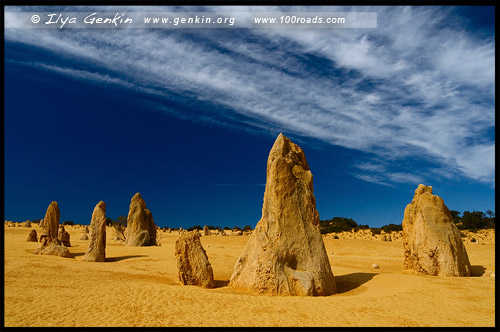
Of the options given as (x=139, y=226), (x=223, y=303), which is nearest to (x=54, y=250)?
(x=139, y=226)

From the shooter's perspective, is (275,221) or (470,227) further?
(470,227)

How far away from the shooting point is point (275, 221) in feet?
34.1

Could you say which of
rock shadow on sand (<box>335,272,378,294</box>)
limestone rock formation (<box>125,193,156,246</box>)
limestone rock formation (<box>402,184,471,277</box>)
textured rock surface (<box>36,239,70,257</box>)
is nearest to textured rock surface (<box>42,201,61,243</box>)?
textured rock surface (<box>36,239,70,257</box>)

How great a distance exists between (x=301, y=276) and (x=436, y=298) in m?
3.85

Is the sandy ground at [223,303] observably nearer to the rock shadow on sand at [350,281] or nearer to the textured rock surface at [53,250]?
the rock shadow on sand at [350,281]

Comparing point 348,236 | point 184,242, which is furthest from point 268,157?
point 348,236

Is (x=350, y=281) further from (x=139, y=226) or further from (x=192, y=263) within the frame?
(x=139, y=226)

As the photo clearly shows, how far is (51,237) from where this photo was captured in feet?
62.9

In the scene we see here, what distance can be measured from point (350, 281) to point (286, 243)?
401 centimetres

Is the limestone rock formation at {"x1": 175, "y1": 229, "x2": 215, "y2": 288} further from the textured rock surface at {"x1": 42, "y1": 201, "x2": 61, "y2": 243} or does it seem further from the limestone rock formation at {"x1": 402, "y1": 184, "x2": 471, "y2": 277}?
the textured rock surface at {"x1": 42, "y1": 201, "x2": 61, "y2": 243}

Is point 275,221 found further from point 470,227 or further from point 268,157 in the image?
point 470,227

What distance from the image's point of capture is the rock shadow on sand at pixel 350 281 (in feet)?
36.7

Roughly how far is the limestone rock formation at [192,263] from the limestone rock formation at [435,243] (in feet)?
29.2

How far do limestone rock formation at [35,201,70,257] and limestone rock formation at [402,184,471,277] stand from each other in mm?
17016
